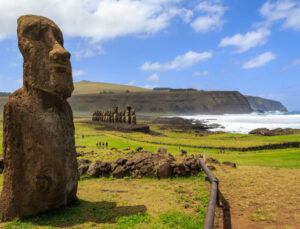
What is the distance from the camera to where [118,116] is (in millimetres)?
49844

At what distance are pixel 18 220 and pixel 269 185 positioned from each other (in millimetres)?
8505

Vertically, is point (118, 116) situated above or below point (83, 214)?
above

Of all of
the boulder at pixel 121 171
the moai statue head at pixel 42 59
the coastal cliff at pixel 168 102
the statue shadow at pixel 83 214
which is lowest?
the statue shadow at pixel 83 214

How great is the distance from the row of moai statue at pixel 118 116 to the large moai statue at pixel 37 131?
3785 centimetres

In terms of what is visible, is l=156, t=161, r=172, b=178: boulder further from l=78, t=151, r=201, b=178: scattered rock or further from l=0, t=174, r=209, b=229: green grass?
l=0, t=174, r=209, b=229: green grass

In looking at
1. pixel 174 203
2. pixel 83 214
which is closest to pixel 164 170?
pixel 174 203

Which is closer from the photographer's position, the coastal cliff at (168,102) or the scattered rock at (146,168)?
the scattered rock at (146,168)

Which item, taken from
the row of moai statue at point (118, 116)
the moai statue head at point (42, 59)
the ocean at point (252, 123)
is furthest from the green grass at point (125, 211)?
the ocean at point (252, 123)

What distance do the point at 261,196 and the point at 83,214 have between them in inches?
227

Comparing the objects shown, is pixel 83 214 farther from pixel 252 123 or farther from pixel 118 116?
pixel 252 123

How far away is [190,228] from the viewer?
5559 millimetres

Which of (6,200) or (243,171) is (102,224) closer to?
(6,200)

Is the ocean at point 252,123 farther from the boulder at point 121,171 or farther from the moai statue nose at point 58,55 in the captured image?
the moai statue nose at point 58,55

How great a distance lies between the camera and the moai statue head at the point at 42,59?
626 cm
